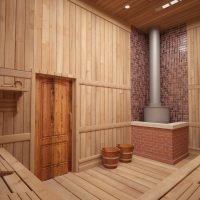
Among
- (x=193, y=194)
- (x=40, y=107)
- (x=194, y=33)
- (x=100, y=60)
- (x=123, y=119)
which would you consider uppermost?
(x=194, y=33)

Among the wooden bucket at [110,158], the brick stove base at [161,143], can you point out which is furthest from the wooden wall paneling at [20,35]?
the brick stove base at [161,143]

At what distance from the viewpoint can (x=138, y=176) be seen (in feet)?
12.3

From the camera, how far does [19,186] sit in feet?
5.33

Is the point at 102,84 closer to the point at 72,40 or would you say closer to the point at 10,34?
the point at 72,40

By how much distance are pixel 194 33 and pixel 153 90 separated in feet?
6.49

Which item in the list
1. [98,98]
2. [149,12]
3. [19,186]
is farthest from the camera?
[149,12]

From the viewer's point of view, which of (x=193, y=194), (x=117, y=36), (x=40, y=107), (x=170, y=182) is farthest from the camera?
(x=117, y=36)

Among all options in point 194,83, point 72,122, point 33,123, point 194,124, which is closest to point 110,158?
point 72,122

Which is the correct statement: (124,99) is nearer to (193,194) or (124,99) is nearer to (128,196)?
(128,196)

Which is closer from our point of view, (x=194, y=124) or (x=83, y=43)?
(x=83, y=43)

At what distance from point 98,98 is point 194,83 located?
288 cm

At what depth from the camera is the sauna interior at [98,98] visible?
9.88 ft

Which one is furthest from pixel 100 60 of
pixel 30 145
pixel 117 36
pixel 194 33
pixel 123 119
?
pixel 194 33

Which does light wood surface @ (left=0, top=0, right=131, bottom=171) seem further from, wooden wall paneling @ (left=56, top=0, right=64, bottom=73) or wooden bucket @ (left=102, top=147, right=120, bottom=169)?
wooden bucket @ (left=102, top=147, right=120, bottom=169)
